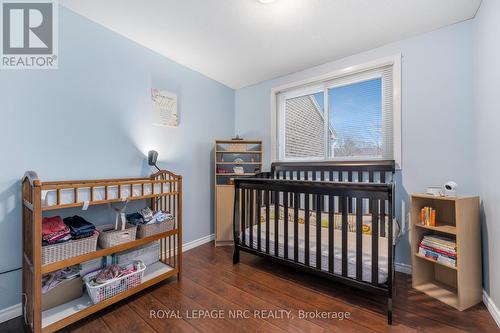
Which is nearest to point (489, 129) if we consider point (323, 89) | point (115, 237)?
point (323, 89)

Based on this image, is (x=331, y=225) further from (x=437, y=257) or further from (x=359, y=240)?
(x=437, y=257)

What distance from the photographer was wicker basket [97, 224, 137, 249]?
61.1 inches

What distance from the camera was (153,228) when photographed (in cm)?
184

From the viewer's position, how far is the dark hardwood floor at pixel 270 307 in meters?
1.37

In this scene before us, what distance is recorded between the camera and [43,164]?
1.59 m

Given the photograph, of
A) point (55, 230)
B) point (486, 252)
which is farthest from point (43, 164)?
point (486, 252)

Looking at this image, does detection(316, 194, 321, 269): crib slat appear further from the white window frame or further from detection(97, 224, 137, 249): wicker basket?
detection(97, 224, 137, 249): wicker basket

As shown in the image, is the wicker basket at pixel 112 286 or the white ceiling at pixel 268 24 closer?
the wicker basket at pixel 112 286

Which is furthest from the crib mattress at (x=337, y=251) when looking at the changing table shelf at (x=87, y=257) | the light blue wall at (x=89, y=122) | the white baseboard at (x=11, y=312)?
the white baseboard at (x=11, y=312)

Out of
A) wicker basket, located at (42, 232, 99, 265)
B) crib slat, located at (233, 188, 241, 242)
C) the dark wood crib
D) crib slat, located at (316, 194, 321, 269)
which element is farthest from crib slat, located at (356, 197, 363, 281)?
wicker basket, located at (42, 232, 99, 265)

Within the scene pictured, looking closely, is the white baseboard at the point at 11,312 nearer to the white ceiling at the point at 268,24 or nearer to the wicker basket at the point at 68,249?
the wicker basket at the point at 68,249

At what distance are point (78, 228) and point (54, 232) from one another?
125 millimetres

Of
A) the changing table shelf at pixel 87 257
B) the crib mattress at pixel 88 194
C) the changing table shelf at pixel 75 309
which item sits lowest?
the changing table shelf at pixel 75 309

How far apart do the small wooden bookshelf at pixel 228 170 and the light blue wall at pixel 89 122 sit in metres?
0.28
